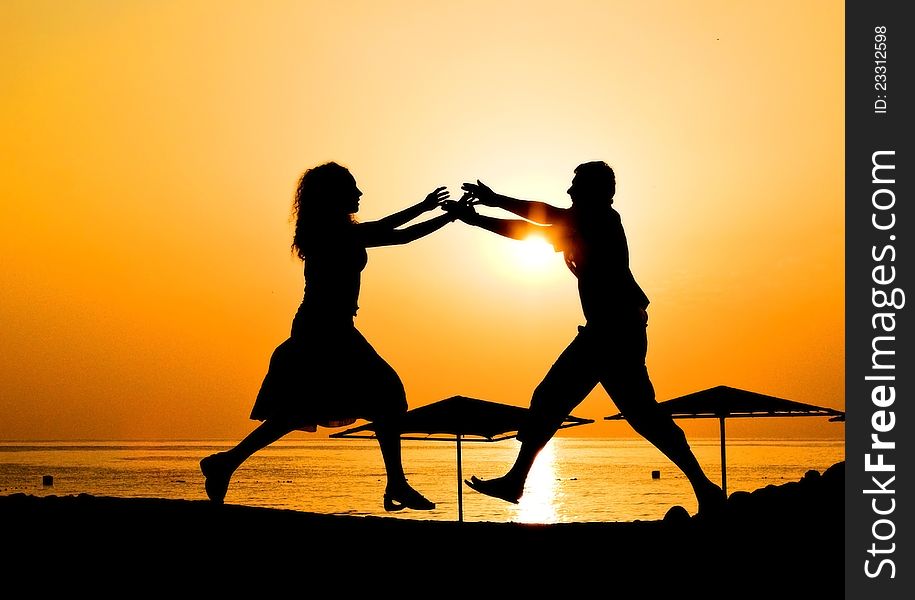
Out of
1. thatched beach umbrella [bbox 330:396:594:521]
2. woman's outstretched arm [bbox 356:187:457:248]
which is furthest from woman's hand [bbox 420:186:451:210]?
thatched beach umbrella [bbox 330:396:594:521]

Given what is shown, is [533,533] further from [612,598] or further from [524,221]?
[524,221]

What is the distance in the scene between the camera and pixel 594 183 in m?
6.50

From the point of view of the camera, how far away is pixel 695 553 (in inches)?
215

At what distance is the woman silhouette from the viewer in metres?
6.51

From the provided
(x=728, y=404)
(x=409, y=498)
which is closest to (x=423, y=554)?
(x=409, y=498)

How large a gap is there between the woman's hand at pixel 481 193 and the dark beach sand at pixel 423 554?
2304mm

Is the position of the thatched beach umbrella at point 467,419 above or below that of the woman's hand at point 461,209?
below

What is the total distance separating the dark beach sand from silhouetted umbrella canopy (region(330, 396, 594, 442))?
9649 mm

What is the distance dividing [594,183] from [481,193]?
946 millimetres

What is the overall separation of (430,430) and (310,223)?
33.2ft

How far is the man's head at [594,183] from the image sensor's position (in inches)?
256

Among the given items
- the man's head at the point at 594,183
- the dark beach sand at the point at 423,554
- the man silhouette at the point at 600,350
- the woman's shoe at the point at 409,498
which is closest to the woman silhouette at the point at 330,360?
the woman's shoe at the point at 409,498

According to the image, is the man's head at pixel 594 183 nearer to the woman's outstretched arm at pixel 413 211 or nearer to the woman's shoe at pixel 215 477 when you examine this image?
the woman's outstretched arm at pixel 413 211
